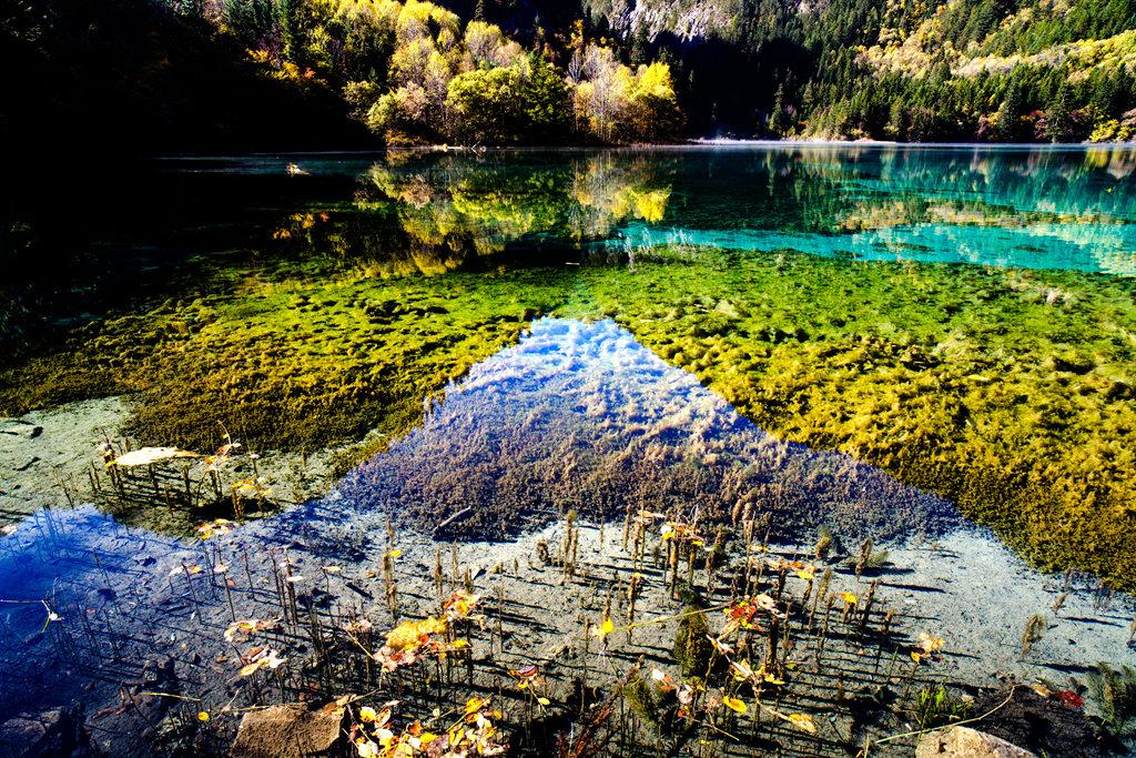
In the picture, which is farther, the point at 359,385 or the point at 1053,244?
the point at 1053,244

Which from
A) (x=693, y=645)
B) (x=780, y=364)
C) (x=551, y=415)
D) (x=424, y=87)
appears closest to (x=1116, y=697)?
(x=693, y=645)

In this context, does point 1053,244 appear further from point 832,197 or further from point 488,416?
point 488,416

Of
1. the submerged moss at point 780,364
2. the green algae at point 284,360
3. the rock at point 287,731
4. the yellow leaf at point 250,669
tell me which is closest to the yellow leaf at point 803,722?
the rock at point 287,731

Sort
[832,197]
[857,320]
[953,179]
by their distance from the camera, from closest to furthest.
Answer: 1. [857,320]
2. [832,197]
3. [953,179]

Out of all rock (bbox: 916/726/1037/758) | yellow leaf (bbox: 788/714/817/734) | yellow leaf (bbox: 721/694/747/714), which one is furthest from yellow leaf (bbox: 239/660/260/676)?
rock (bbox: 916/726/1037/758)

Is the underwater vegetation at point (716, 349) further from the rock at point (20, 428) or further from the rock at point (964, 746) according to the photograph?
the rock at point (964, 746)

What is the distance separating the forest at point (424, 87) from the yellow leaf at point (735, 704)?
2324 inches

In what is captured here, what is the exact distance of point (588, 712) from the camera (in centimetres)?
364

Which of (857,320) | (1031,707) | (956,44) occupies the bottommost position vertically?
(1031,707)

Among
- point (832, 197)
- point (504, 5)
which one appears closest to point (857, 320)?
point (832, 197)

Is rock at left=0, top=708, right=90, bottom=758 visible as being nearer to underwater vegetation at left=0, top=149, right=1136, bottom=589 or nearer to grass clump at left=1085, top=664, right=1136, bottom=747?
underwater vegetation at left=0, top=149, right=1136, bottom=589

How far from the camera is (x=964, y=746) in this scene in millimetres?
3318

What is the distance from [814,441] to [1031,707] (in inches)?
138

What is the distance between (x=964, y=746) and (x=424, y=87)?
312ft
